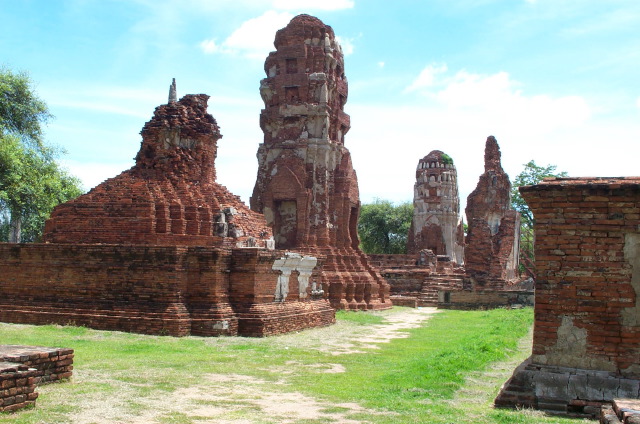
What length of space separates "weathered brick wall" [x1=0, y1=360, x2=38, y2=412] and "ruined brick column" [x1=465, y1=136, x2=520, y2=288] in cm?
2328

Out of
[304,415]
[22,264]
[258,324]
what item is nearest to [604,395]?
[304,415]

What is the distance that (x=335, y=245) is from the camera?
74.3 feet

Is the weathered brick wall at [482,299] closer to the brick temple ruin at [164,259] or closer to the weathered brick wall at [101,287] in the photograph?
the brick temple ruin at [164,259]

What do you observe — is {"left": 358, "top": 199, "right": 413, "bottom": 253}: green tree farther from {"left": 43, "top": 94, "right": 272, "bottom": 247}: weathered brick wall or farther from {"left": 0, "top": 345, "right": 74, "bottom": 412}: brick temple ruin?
{"left": 0, "top": 345, "right": 74, "bottom": 412}: brick temple ruin

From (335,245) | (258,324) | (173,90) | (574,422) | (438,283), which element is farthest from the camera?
(438,283)

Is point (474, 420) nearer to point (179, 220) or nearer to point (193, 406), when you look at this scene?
point (193, 406)

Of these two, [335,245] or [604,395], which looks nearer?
[604,395]

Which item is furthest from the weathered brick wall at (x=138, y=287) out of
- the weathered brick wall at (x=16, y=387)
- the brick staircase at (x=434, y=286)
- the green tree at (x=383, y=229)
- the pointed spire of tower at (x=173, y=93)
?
the green tree at (x=383, y=229)

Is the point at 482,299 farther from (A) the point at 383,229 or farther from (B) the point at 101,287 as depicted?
(A) the point at 383,229

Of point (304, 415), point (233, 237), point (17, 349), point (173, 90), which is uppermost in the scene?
point (173, 90)

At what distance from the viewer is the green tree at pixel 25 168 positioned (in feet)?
69.1

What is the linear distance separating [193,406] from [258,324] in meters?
6.20

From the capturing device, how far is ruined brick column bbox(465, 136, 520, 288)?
28516 millimetres

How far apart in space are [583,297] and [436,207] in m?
34.6
